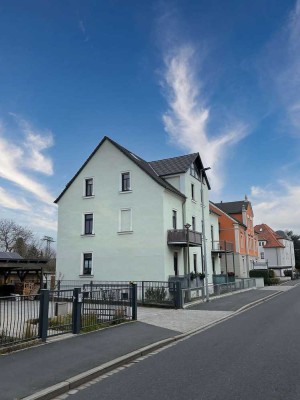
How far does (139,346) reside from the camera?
994cm

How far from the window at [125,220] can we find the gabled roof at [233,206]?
97.2ft

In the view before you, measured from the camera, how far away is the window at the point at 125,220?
1130 inches

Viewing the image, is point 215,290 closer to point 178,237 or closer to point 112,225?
point 178,237

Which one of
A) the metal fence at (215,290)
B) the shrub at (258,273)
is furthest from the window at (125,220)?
the shrub at (258,273)

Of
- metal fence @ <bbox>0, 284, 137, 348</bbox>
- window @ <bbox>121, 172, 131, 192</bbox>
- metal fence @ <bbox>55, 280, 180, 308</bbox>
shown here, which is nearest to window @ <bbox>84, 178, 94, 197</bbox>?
window @ <bbox>121, 172, 131, 192</bbox>

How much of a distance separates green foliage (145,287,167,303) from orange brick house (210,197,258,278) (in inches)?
983

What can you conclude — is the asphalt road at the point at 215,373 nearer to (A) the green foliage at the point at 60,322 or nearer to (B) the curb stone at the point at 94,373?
(B) the curb stone at the point at 94,373

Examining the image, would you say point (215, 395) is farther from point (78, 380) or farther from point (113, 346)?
point (113, 346)

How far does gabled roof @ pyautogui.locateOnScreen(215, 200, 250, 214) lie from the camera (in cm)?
5591

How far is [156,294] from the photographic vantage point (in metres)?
21.3

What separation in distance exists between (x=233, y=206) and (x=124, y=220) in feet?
104

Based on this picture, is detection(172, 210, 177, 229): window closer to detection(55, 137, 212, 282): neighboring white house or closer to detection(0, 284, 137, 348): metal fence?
detection(55, 137, 212, 282): neighboring white house

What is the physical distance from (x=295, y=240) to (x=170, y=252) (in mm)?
97438

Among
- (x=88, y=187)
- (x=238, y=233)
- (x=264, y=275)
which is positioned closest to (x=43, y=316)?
(x=88, y=187)
